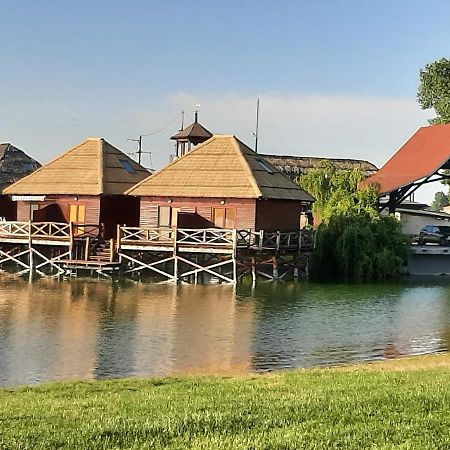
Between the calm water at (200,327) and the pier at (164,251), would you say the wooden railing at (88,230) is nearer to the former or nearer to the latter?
the pier at (164,251)

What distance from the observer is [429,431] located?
26.8 ft

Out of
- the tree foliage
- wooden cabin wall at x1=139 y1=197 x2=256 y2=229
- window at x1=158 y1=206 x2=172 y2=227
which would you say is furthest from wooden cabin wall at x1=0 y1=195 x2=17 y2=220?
the tree foliage

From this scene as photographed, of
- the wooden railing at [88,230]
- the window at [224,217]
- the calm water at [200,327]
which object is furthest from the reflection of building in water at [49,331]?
the window at [224,217]

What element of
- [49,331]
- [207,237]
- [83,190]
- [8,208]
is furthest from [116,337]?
[8,208]

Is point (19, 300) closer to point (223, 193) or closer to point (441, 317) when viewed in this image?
point (223, 193)

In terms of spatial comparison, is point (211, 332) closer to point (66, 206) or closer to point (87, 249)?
point (87, 249)

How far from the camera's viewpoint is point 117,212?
38.8 m

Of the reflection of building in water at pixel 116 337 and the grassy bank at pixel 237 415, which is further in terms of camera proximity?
the reflection of building in water at pixel 116 337

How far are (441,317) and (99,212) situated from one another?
59.1 ft

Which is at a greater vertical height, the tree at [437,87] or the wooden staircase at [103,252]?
the tree at [437,87]

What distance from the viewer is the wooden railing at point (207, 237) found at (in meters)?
32.8

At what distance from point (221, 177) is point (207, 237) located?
382cm

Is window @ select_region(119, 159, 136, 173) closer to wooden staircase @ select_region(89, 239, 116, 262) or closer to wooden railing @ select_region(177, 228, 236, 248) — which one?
wooden staircase @ select_region(89, 239, 116, 262)

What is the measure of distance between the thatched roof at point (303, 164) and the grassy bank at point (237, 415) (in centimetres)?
5332
